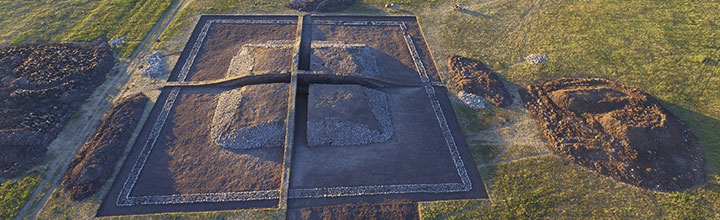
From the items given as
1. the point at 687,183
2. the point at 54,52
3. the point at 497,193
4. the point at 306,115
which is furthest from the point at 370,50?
the point at 54,52

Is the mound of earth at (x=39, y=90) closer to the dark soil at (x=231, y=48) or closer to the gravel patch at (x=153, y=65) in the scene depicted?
the gravel patch at (x=153, y=65)

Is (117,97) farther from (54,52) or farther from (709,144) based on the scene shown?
Answer: (709,144)

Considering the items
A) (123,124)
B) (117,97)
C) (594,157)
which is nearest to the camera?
(594,157)

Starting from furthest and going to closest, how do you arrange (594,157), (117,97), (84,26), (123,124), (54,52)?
1. (84,26)
2. (54,52)
3. (117,97)
4. (123,124)
5. (594,157)

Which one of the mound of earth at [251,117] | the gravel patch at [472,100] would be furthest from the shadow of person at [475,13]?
the mound of earth at [251,117]

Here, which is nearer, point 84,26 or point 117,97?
point 117,97

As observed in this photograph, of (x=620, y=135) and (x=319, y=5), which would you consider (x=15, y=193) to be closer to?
(x=319, y=5)
